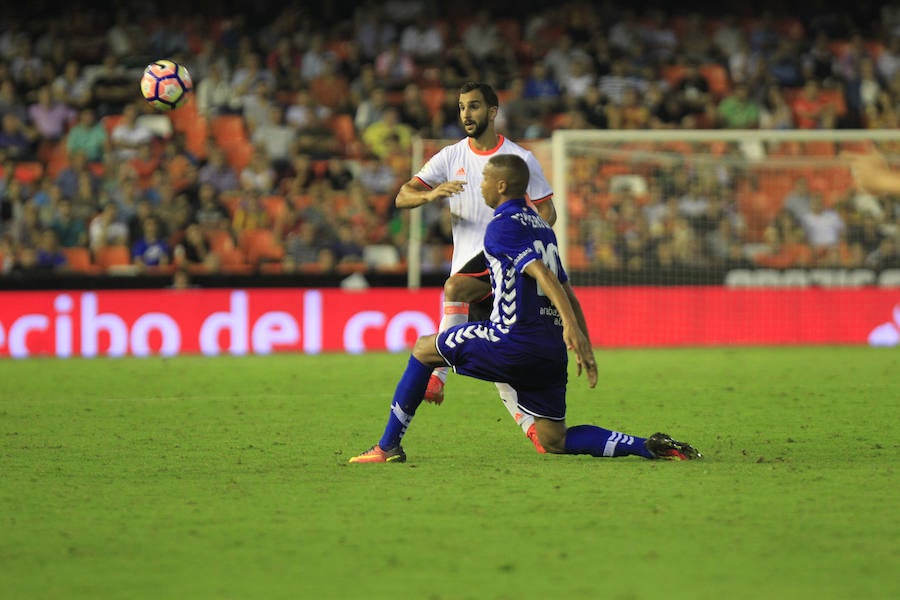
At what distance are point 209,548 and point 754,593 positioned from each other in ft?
6.63

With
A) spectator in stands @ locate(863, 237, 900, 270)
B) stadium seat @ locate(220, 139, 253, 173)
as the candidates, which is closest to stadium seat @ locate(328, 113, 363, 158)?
stadium seat @ locate(220, 139, 253, 173)

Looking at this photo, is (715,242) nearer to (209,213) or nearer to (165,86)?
(209,213)

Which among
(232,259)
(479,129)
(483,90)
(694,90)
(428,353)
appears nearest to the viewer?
(428,353)

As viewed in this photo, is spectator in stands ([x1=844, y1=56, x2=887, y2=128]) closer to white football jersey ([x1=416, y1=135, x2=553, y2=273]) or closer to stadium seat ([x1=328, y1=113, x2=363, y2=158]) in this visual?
stadium seat ([x1=328, y1=113, x2=363, y2=158])

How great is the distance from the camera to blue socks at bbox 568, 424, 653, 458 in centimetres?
732

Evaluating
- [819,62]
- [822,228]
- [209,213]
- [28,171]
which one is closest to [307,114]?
[209,213]

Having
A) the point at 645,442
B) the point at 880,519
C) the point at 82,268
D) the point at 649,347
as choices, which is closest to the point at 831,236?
the point at 649,347

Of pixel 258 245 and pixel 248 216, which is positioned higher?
pixel 248 216

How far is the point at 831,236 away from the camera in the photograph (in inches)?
675

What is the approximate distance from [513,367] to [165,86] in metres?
6.18

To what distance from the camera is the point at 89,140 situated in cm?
1945

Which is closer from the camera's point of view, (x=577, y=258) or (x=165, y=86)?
(x=165, y=86)

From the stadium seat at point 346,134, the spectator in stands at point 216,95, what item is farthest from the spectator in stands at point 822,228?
the spectator in stands at point 216,95

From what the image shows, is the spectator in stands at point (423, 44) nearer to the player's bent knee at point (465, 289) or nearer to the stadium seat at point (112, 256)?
the stadium seat at point (112, 256)
